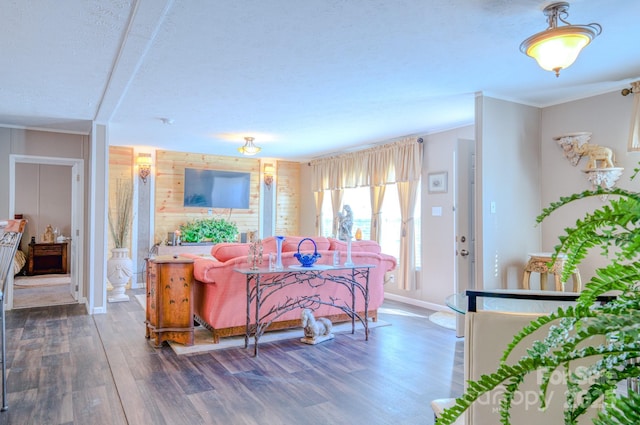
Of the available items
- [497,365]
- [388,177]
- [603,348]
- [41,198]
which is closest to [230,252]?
[497,365]

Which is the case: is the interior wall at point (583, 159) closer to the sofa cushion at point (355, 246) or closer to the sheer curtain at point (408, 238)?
the sofa cushion at point (355, 246)

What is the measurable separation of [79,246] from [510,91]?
19.1 feet

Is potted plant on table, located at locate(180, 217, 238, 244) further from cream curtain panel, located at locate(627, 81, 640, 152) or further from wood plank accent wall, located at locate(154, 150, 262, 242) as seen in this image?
cream curtain panel, located at locate(627, 81, 640, 152)

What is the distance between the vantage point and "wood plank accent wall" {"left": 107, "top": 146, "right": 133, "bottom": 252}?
700 cm

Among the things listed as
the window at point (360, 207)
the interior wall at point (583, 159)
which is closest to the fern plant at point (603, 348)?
the interior wall at point (583, 159)

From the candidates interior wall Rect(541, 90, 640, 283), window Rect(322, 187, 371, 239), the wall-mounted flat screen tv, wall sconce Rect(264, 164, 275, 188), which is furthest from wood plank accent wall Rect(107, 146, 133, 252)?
interior wall Rect(541, 90, 640, 283)

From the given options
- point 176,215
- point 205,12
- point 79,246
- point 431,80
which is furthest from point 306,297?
point 176,215

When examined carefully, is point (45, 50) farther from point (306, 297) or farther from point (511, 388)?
point (511, 388)

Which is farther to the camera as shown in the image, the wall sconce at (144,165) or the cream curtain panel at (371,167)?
the wall sconce at (144,165)

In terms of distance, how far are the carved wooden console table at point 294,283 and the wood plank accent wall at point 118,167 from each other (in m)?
4.01

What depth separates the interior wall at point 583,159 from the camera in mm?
3719

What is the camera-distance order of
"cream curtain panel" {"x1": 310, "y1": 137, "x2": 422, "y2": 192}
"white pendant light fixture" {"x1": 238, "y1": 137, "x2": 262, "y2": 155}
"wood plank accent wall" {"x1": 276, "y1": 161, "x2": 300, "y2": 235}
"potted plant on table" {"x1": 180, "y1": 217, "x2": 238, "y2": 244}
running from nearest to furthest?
"cream curtain panel" {"x1": 310, "y1": 137, "x2": 422, "y2": 192}, "white pendant light fixture" {"x1": 238, "y1": 137, "x2": 262, "y2": 155}, "potted plant on table" {"x1": 180, "y1": 217, "x2": 238, "y2": 244}, "wood plank accent wall" {"x1": 276, "y1": 161, "x2": 300, "y2": 235}

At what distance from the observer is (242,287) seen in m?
4.02

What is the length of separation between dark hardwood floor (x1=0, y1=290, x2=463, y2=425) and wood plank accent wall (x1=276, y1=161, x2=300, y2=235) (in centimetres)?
440
